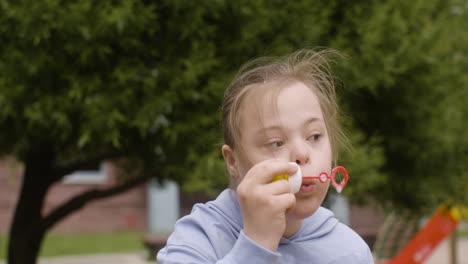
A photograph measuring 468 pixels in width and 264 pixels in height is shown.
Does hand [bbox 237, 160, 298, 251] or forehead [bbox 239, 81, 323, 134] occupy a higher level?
forehead [bbox 239, 81, 323, 134]

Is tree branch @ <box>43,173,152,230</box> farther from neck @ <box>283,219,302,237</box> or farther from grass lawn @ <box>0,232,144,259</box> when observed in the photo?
grass lawn @ <box>0,232,144,259</box>

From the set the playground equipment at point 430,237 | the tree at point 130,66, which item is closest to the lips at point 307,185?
the tree at point 130,66

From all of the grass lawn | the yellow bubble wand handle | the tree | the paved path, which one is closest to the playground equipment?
the tree

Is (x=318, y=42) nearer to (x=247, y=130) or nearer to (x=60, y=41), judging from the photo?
(x=60, y=41)

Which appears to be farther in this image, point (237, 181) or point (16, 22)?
point (16, 22)

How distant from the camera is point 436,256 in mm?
12227

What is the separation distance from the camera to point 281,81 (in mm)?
1432

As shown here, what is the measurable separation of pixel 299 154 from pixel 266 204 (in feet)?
0.50

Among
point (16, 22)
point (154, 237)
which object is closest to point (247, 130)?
point (16, 22)

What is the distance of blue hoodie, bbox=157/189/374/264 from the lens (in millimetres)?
1201

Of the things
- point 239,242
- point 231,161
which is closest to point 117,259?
point 231,161

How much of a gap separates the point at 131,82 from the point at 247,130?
99.8 inches

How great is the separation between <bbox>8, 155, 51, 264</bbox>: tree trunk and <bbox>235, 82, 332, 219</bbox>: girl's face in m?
3.97

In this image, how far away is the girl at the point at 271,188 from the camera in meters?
1.21
